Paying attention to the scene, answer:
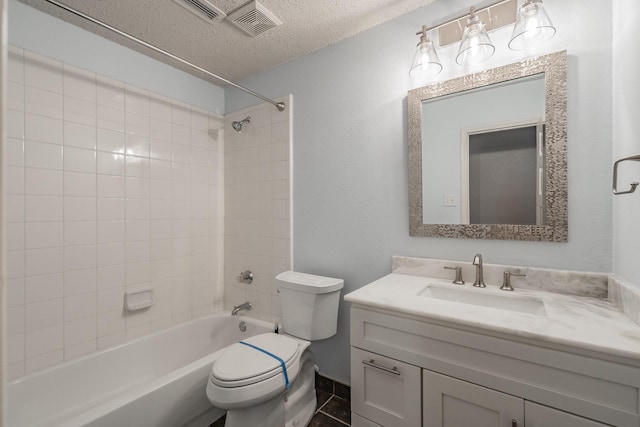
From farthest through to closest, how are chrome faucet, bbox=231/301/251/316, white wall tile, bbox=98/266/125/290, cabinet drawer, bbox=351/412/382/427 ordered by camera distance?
1. chrome faucet, bbox=231/301/251/316
2. white wall tile, bbox=98/266/125/290
3. cabinet drawer, bbox=351/412/382/427

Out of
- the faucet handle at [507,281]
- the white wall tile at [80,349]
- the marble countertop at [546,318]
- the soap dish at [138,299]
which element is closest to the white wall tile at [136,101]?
the soap dish at [138,299]

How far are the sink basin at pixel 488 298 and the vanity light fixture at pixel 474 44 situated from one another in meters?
1.12

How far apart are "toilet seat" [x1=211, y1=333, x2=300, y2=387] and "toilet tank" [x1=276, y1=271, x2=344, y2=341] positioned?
152mm

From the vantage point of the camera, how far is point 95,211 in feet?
5.55

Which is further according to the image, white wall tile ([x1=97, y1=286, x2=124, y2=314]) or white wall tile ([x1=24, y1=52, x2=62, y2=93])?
white wall tile ([x1=97, y1=286, x2=124, y2=314])

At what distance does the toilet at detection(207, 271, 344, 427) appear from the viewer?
1206 mm

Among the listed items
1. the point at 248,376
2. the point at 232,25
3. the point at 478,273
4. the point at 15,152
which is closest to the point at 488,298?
the point at 478,273

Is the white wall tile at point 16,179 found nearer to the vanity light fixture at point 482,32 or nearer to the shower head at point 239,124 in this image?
the shower head at point 239,124

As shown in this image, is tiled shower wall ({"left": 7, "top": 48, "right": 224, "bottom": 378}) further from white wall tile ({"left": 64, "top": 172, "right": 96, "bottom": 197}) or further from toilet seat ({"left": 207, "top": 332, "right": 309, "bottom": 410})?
toilet seat ({"left": 207, "top": 332, "right": 309, "bottom": 410})

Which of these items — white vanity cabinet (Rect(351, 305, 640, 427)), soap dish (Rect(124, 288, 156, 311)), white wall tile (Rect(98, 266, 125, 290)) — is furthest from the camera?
soap dish (Rect(124, 288, 156, 311))

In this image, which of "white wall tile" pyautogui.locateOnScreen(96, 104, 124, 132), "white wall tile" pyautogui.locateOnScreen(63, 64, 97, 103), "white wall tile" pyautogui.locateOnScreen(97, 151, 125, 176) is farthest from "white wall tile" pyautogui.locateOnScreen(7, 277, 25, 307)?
"white wall tile" pyautogui.locateOnScreen(63, 64, 97, 103)

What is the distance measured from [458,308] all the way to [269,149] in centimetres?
167

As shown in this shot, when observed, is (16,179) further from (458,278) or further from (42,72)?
(458,278)

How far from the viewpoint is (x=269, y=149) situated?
6.97 ft
